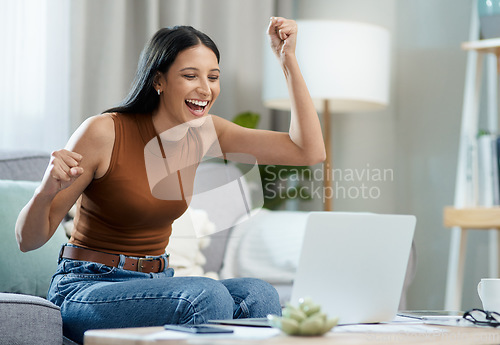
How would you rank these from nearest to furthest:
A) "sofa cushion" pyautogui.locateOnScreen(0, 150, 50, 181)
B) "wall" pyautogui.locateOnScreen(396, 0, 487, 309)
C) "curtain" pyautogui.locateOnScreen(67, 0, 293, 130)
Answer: "sofa cushion" pyautogui.locateOnScreen(0, 150, 50, 181)
"curtain" pyautogui.locateOnScreen(67, 0, 293, 130)
"wall" pyautogui.locateOnScreen(396, 0, 487, 309)

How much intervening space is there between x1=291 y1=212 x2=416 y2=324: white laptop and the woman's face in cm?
56

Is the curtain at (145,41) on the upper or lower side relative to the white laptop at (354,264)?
upper

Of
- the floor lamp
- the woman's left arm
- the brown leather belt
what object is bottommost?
the brown leather belt

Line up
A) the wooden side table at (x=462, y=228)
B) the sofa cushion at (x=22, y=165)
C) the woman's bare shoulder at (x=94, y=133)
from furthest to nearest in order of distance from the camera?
the wooden side table at (x=462, y=228)
the sofa cushion at (x=22, y=165)
the woman's bare shoulder at (x=94, y=133)

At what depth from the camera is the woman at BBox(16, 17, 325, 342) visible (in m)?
1.16

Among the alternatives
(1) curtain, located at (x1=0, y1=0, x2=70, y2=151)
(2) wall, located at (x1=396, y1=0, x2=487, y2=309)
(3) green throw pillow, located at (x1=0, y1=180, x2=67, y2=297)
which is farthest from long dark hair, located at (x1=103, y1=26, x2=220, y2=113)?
(2) wall, located at (x1=396, y1=0, x2=487, y2=309)

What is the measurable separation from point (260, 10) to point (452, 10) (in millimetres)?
900

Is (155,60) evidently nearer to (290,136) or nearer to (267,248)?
(290,136)

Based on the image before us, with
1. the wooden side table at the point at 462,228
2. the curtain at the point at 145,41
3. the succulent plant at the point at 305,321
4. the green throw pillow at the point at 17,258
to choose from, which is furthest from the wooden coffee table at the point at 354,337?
the curtain at the point at 145,41

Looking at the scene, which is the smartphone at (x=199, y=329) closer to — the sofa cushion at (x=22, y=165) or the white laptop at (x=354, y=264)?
the white laptop at (x=354, y=264)

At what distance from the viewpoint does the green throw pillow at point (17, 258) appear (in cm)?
160

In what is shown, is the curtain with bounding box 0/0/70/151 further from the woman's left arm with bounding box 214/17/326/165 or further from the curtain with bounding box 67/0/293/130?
the woman's left arm with bounding box 214/17/326/165

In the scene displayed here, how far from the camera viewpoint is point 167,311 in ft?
3.74

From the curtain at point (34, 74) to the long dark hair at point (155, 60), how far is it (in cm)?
97
